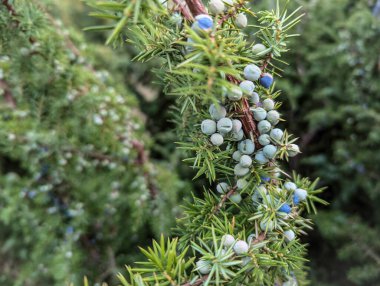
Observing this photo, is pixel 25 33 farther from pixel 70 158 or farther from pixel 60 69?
pixel 70 158

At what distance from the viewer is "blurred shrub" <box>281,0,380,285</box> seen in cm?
110

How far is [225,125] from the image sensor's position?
390 millimetres

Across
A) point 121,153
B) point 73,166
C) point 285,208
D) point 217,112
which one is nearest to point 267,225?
point 285,208

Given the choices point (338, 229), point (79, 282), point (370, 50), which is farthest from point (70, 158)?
point (370, 50)

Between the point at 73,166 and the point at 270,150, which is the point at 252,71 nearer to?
the point at 270,150

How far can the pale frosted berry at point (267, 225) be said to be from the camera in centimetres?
41

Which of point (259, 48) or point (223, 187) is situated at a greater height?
point (259, 48)

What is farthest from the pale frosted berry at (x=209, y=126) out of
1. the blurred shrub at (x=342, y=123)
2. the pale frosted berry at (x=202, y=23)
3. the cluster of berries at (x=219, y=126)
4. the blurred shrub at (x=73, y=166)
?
the blurred shrub at (x=342, y=123)

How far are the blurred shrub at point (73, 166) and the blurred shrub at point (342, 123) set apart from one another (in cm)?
50

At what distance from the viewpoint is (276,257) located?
432 millimetres

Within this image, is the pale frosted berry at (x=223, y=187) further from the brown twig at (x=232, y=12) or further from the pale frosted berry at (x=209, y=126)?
the brown twig at (x=232, y=12)

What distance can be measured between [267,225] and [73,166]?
0.78 metres

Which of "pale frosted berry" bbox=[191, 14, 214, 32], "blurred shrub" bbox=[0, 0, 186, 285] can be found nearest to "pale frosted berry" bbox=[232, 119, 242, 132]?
"pale frosted berry" bbox=[191, 14, 214, 32]

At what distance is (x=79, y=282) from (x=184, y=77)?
3.00 feet
